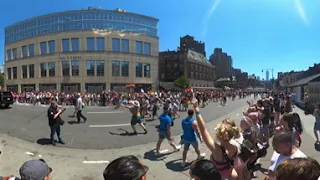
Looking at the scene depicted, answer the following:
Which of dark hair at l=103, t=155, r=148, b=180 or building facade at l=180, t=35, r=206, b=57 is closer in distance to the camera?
dark hair at l=103, t=155, r=148, b=180

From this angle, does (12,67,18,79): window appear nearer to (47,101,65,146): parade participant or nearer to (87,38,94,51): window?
(87,38,94,51): window

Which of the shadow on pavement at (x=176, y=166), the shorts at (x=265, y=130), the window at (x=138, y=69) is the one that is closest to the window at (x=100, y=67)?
the window at (x=138, y=69)

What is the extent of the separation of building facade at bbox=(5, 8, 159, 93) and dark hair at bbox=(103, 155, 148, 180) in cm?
4956

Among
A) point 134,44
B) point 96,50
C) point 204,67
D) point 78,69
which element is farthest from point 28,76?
point 204,67

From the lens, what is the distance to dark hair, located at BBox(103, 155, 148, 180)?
1820 mm

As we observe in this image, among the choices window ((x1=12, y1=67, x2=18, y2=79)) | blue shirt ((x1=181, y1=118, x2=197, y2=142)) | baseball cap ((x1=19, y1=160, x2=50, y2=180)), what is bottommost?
blue shirt ((x1=181, y1=118, x2=197, y2=142))

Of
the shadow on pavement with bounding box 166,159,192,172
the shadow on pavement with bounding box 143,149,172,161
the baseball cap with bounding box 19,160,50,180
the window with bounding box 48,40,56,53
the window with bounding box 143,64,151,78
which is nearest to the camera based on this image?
the baseball cap with bounding box 19,160,50,180

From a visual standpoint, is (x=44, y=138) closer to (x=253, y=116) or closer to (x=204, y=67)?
(x=253, y=116)

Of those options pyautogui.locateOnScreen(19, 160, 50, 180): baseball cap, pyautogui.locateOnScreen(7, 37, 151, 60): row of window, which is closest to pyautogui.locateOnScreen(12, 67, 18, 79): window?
pyautogui.locateOnScreen(7, 37, 151, 60): row of window

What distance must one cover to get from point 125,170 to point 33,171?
1.10m

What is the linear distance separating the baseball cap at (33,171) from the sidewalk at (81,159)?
3765 millimetres

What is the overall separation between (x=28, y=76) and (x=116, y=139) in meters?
54.3

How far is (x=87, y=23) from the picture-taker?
164 feet

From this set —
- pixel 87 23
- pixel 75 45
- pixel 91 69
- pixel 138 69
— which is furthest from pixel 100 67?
pixel 87 23
